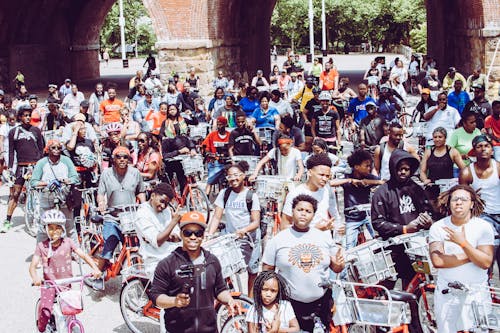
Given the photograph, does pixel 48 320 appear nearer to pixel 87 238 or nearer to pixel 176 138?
pixel 87 238

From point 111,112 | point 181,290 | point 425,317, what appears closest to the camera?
point 181,290

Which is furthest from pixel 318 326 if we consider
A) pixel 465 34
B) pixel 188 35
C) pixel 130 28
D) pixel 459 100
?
pixel 130 28

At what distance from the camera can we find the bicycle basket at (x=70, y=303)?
6930 millimetres

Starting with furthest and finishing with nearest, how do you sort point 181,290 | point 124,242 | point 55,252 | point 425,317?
point 124,242, point 55,252, point 425,317, point 181,290

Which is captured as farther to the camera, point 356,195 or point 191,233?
point 356,195

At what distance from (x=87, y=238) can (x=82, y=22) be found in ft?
107

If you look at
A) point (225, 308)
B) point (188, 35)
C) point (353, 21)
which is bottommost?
point (225, 308)

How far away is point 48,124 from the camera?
49.3 feet

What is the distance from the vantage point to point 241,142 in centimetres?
1209

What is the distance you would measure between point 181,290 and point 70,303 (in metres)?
1.61

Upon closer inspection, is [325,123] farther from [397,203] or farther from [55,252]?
[55,252]

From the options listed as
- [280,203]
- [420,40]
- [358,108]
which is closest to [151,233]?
[280,203]

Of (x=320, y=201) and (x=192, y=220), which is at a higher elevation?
(x=192, y=220)

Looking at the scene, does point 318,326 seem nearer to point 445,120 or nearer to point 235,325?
point 235,325
